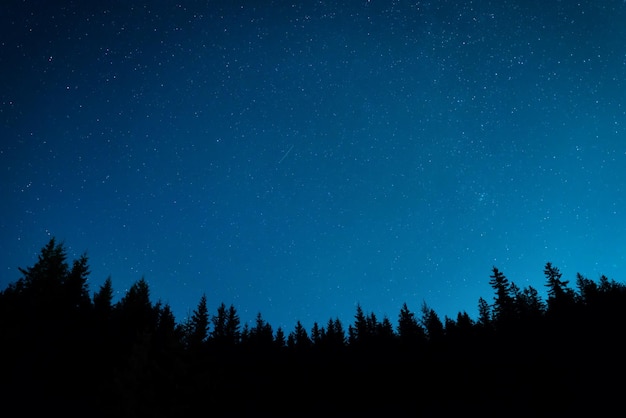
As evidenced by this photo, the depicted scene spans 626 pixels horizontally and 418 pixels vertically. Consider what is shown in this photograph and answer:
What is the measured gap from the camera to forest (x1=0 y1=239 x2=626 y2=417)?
2692 centimetres

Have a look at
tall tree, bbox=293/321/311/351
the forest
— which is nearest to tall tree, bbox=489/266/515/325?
the forest

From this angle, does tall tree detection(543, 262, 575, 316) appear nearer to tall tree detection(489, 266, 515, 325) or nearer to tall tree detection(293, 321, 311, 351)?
tall tree detection(489, 266, 515, 325)

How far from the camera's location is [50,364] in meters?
28.0

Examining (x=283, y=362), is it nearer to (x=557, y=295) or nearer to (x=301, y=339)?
(x=301, y=339)

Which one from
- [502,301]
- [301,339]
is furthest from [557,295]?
[301,339]

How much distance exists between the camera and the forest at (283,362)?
2692 cm

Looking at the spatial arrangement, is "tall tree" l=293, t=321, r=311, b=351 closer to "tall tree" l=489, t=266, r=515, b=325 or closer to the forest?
the forest

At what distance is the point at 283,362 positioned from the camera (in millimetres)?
59656

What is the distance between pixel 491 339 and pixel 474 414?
19.4m

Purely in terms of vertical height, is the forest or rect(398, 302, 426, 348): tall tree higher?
rect(398, 302, 426, 348): tall tree

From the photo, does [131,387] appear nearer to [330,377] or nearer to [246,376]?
[246,376]

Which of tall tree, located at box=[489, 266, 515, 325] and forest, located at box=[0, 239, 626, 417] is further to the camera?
tall tree, located at box=[489, 266, 515, 325]

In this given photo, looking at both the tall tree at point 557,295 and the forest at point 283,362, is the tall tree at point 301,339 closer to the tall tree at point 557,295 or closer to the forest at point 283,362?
the forest at point 283,362

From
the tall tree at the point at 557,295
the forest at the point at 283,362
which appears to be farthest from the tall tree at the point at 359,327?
the tall tree at the point at 557,295
